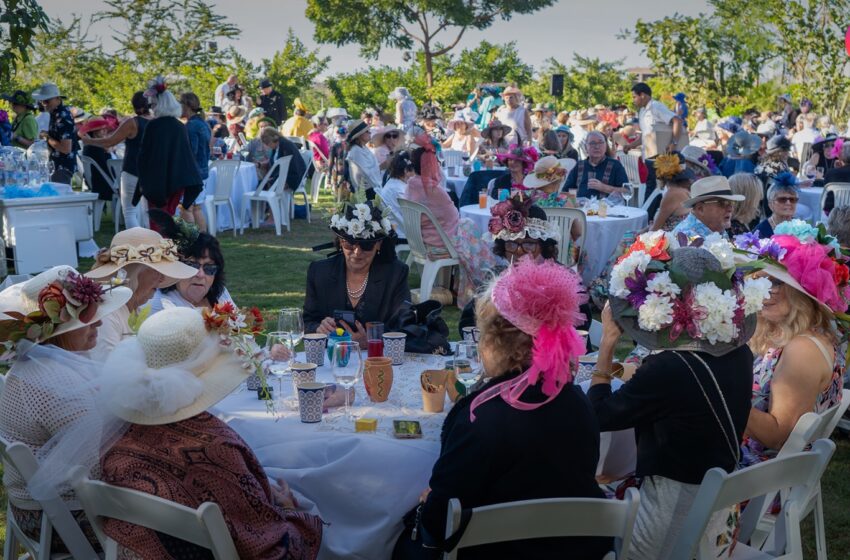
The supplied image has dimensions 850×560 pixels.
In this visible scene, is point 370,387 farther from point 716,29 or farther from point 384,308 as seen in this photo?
point 716,29

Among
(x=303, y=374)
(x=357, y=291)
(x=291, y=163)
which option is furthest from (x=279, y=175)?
(x=303, y=374)

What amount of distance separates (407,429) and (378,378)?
31 centimetres

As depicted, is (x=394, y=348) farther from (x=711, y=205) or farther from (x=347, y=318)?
(x=711, y=205)

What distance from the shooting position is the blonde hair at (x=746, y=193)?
250 inches

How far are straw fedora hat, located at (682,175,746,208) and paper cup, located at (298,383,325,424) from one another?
3.98 meters

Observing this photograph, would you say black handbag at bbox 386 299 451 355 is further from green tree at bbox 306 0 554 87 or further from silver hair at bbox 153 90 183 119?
green tree at bbox 306 0 554 87

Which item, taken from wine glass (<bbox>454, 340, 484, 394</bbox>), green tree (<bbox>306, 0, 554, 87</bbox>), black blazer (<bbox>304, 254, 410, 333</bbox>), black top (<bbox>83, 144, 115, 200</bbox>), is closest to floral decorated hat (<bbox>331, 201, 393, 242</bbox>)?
black blazer (<bbox>304, 254, 410, 333</bbox>)

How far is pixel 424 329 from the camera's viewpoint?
382 centimetres

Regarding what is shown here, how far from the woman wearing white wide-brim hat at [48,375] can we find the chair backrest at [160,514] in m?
0.21

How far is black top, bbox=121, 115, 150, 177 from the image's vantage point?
9422 mm

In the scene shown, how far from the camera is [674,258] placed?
2.87 metres

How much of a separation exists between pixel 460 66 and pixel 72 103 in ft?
53.8

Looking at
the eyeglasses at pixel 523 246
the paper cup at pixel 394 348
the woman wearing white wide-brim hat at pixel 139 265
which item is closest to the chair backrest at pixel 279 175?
the eyeglasses at pixel 523 246

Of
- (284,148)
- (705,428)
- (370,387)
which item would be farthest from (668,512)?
(284,148)
